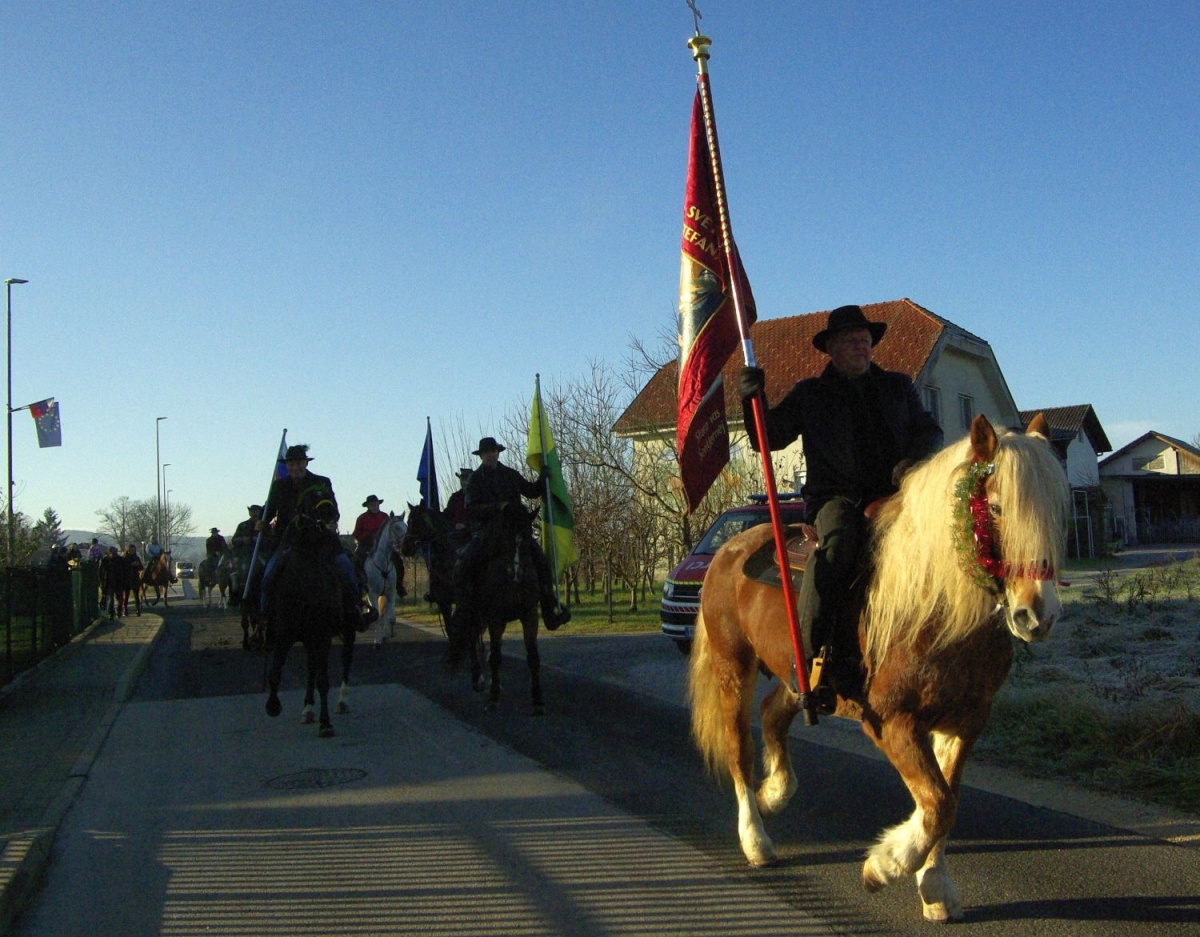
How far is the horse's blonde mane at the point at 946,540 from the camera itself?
3754mm

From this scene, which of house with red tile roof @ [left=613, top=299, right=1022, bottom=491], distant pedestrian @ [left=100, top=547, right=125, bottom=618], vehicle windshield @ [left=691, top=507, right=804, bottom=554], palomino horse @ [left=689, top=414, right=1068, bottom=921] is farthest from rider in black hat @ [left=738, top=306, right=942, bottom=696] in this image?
distant pedestrian @ [left=100, top=547, right=125, bottom=618]

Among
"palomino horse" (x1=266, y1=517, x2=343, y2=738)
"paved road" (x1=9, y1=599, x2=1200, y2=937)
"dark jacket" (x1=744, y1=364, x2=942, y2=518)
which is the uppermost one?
"dark jacket" (x1=744, y1=364, x2=942, y2=518)

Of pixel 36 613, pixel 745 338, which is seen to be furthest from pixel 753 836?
pixel 36 613

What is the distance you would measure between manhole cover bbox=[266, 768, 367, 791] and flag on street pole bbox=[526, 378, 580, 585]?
5.13 metres

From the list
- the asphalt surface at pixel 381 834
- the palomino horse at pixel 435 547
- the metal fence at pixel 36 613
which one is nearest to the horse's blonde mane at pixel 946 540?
the asphalt surface at pixel 381 834

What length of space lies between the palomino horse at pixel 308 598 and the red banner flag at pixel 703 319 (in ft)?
16.1

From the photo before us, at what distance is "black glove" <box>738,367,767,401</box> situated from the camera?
518 cm

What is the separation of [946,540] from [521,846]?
2.94 m

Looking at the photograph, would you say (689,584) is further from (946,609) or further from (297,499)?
(946,609)

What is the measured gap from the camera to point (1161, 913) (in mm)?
4289

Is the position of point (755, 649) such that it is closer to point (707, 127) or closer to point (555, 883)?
point (555, 883)

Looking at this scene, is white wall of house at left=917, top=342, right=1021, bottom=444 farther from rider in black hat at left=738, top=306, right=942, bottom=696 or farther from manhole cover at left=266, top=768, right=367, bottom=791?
rider in black hat at left=738, top=306, right=942, bottom=696

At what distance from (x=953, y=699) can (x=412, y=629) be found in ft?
60.4

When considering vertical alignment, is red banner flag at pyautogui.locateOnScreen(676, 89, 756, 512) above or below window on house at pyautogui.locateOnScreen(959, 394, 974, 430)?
below
